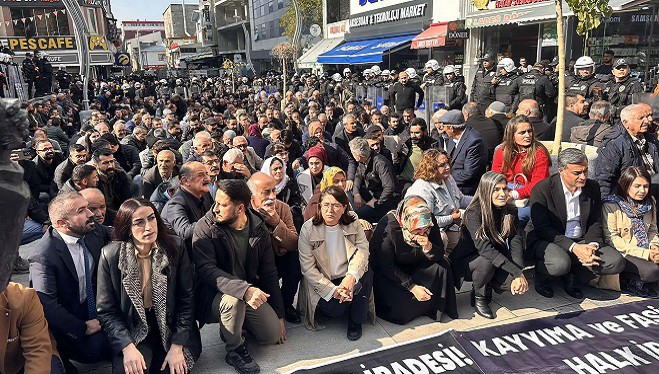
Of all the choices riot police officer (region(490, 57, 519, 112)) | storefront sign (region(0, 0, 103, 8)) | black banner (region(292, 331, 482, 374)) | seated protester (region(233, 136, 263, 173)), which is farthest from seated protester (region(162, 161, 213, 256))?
storefront sign (region(0, 0, 103, 8))

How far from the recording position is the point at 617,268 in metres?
A: 4.30

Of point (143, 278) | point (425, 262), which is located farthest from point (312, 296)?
point (143, 278)

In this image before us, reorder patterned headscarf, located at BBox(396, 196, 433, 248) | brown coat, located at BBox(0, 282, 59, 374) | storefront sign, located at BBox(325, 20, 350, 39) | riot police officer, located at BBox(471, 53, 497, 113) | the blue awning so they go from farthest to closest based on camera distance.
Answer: storefront sign, located at BBox(325, 20, 350, 39) → the blue awning → riot police officer, located at BBox(471, 53, 497, 113) → patterned headscarf, located at BBox(396, 196, 433, 248) → brown coat, located at BBox(0, 282, 59, 374)

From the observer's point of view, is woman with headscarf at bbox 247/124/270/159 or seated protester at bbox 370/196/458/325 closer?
seated protester at bbox 370/196/458/325

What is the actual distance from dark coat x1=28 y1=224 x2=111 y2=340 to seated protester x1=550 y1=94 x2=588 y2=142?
6.06m

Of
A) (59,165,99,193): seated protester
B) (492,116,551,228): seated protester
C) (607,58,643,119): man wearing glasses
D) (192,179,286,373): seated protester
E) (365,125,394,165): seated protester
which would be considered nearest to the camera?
(192,179,286,373): seated protester

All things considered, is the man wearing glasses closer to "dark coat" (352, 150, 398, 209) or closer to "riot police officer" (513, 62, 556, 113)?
"riot police officer" (513, 62, 556, 113)

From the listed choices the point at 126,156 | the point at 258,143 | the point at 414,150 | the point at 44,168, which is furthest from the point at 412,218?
the point at 126,156

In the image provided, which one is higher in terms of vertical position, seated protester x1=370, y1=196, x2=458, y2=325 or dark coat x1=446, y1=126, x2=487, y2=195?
dark coat x1=446, y1=126, x2=487, y2=195

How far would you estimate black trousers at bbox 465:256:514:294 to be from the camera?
165 inches

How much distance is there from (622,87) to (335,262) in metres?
6.81

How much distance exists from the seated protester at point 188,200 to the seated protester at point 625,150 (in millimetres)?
3914

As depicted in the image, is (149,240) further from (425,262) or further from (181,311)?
(425,262)

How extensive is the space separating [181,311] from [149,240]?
570 millimetres
